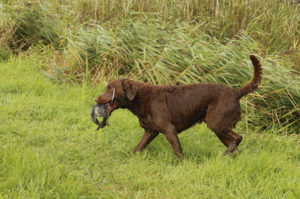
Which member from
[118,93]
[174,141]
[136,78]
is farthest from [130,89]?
[136,78]

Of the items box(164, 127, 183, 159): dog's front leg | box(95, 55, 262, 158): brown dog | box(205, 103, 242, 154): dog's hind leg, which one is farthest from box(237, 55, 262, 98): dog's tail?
box(164, 127, 183, 159): dog's front leg

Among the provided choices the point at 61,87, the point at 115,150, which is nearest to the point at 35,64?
the point at 61,87

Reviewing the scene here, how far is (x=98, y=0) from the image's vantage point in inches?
309

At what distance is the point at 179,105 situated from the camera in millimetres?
4230

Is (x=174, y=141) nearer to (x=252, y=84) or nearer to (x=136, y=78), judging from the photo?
(x=252, y=84)

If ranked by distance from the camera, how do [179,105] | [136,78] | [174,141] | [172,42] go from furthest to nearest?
[172,42], [136,78], [179,105], [174,141]

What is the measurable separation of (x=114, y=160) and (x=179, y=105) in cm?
89

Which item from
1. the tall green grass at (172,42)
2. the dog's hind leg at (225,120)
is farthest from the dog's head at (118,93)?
the tall green grass at (172,42)

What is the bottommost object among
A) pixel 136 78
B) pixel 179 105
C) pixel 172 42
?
pixel 136 78

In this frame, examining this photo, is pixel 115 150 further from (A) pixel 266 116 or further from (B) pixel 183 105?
(A) pixel 266 116

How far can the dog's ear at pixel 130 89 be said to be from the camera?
412 centimetres

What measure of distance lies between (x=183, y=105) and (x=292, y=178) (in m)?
1.29

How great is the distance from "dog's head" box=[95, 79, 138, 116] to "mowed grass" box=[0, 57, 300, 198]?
0.55 m

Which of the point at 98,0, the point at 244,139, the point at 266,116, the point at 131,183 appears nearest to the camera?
the point at 131,183
